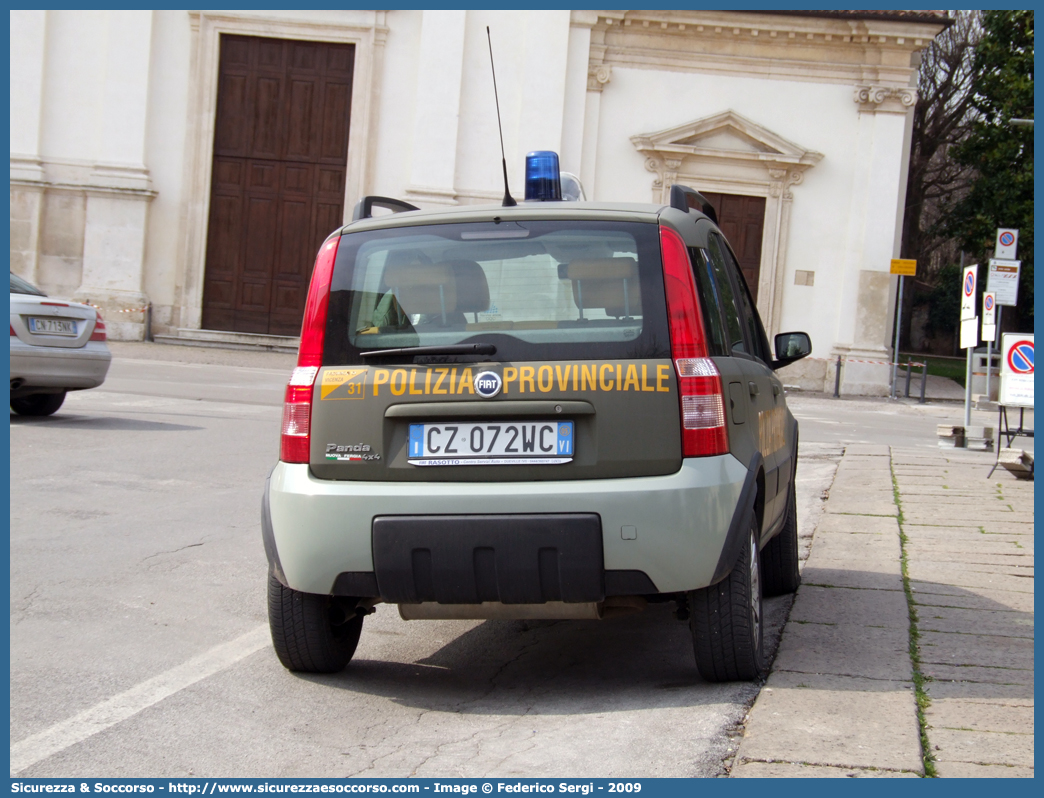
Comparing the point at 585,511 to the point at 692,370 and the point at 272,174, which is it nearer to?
the point at 692,370

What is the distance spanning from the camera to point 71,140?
2734 cm

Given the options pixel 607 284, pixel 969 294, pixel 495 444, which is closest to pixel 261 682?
pixel 495 444

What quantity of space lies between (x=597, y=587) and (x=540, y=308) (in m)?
0.96

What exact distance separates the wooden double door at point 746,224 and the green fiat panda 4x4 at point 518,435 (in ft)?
79.0

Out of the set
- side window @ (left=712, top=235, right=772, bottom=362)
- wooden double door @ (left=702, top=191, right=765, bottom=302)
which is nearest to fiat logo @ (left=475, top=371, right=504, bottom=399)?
side window @ (left=712, top=235, right=772, bottom=362)

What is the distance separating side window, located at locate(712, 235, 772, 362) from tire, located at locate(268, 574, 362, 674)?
2154 mm

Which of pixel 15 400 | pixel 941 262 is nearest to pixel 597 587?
pixel 15 400

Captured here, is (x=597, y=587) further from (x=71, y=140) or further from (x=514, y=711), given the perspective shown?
(x=71, y=140)

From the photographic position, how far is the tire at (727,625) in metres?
4.13

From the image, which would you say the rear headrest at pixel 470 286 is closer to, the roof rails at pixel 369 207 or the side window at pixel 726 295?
the roof rails at pixel 369 207

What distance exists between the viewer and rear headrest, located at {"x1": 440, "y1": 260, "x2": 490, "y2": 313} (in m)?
4.19

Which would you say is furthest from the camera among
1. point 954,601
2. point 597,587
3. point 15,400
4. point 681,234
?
point 15,400

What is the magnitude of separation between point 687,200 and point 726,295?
0.42m

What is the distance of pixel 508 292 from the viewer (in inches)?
165
